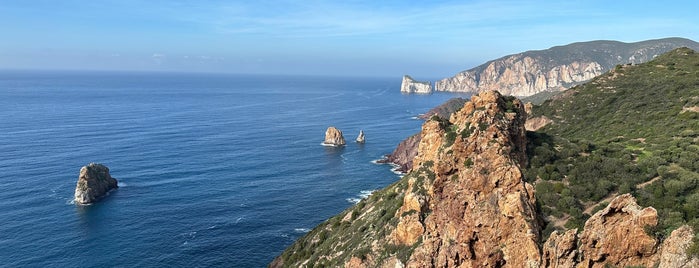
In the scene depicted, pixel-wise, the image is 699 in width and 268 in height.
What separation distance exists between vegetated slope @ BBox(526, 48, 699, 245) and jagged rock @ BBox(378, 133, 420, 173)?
58459 millimetres

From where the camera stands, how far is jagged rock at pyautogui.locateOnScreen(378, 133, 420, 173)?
139850 millimetres

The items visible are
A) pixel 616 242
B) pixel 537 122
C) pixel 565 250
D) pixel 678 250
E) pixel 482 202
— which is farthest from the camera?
pixel 537 122

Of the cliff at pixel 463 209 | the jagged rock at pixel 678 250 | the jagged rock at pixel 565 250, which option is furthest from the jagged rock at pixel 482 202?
the jagged rock at pixel 678 250

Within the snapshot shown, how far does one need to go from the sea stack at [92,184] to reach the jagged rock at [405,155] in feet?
267

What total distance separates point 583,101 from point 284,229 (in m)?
73.5

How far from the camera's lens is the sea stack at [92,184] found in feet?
335

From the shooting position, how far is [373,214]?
5400 cm

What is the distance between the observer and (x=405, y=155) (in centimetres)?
14525

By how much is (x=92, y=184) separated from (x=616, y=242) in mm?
111987

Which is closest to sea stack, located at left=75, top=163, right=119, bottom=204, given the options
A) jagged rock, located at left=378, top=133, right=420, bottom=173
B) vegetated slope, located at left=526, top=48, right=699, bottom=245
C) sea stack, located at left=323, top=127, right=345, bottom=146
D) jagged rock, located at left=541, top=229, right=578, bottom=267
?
sea stack, located at left=323, top=127, right=345, bottom=146

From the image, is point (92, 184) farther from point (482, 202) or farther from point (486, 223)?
point (486, 223)

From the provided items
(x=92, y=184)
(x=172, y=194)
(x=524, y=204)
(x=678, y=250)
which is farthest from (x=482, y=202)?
(x=92, y=184)

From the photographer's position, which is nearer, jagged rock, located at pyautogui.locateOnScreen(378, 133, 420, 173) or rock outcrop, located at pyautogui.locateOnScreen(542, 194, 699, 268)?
rock outcrop, located at pyautogui.locateOnScreen(542, 194, 699, 268)

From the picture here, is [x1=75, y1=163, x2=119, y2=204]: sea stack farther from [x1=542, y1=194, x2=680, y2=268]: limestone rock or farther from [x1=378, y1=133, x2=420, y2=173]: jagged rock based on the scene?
[x1=542, y1=194, x2=680, y2=268]: limestone rock
